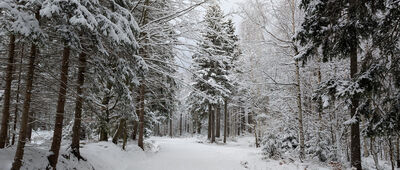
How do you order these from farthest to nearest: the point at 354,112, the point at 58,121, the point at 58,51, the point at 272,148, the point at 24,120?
1. the point at 272,148
2. the point at 354,112
3. the point at 58,51
4. the point at 58,121
5. the point at 24,120

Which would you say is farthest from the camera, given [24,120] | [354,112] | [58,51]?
[354,112]

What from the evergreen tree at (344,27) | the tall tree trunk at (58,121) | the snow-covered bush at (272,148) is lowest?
the snow-covered bush at (272,148)

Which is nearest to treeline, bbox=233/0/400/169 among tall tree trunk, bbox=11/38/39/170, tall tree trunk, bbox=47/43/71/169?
tall tree trunk, bbox=47/43/71/169

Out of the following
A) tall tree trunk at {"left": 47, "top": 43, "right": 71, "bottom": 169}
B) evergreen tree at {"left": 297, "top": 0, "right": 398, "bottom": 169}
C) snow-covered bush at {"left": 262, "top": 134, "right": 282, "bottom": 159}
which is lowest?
snow-covered bush at {"left": 262, "top": 134, "right": 282, "bottom": 159}

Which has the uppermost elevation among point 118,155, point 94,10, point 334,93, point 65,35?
point 94,10

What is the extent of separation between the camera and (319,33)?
5.54m

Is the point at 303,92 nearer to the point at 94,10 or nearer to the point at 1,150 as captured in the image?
the point at 94,10

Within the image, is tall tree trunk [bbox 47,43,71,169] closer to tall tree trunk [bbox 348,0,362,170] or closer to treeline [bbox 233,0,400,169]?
treeline [bbox 233,0,400,169]

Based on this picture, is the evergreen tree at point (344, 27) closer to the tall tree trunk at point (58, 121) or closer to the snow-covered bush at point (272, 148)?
the snow-covered bush at point (272, 148)

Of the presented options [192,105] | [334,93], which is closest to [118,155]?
[334,93]

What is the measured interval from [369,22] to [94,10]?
653 cm

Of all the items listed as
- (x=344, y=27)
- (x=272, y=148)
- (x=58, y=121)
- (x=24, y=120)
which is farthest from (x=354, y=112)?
(x=24, y=120)

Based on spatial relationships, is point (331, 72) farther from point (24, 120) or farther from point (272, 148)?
point (24, 120)

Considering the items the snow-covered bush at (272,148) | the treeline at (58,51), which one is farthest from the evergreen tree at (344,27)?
the snow-covered bush at (272,148)
